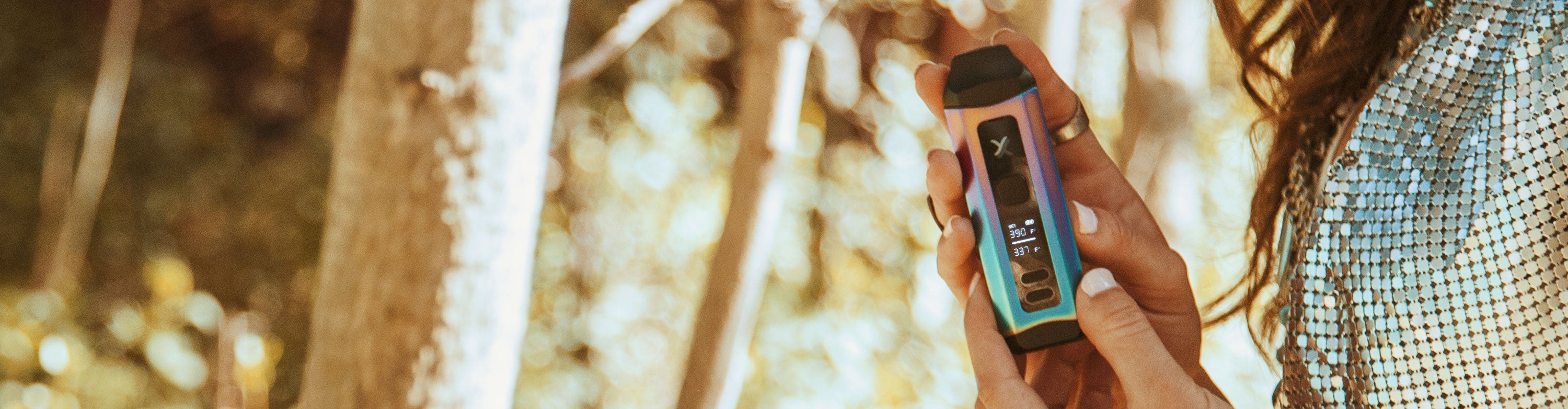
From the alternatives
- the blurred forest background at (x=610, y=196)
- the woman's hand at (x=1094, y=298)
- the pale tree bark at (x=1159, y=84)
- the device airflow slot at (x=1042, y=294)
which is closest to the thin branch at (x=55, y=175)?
the blurred forest background at (x=610, y=196)

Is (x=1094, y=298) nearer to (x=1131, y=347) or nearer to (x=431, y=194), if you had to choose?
(x=1131, y=347)

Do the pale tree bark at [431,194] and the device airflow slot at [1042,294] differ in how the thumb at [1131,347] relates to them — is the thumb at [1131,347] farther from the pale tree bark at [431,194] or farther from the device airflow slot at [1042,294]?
the pale tree bark at [431,194]

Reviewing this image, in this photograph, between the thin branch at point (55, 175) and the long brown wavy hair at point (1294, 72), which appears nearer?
the long brown wavy hair at point (1294, 72)

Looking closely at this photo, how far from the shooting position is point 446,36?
109 cm

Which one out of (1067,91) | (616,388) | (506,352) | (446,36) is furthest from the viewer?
(616,388)

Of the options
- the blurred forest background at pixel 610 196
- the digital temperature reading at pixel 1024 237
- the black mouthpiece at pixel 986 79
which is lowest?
the blurred forest background at pixel 610 196

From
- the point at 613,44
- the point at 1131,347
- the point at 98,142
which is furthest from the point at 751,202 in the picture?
the point at 98,142

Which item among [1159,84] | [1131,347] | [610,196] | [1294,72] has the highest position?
[1294,72]

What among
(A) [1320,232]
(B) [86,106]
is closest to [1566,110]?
(A) [1320,232]

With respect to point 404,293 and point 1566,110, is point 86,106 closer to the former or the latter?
point 404,293

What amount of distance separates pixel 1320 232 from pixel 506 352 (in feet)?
2.99

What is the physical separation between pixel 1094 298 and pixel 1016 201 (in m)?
0.10

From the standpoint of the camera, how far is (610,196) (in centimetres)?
273

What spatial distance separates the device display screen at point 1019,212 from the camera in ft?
2.51
